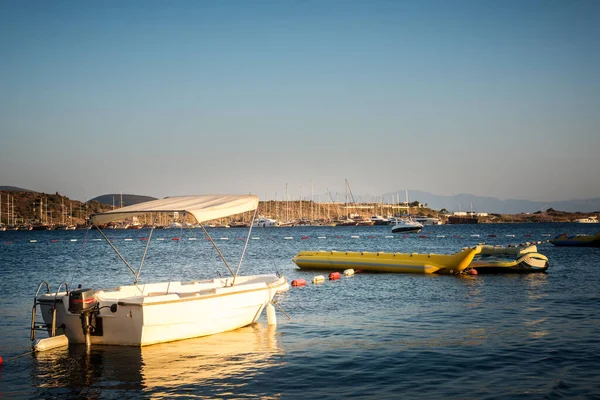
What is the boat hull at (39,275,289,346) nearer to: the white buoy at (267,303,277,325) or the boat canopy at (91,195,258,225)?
the white buoy at (267,303,277,325)

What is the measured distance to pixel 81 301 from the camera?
15391 millimetres

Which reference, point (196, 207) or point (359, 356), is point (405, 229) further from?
point (359, 356)

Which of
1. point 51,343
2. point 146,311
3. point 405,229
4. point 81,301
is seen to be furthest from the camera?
point 405,229

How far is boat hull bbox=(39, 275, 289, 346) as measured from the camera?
1539cm

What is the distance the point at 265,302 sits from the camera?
1905 centimetres

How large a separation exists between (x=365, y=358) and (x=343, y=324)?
15.9 ft

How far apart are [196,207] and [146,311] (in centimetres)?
364

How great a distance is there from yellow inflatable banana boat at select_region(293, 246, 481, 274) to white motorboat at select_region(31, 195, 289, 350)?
19166 millimetres

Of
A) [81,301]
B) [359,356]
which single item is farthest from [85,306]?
[359,356]

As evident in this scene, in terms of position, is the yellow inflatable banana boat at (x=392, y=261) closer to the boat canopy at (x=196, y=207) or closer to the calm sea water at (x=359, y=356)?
the calm sea water at (x=359, y=356)

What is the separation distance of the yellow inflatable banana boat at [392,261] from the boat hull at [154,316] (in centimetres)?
1985

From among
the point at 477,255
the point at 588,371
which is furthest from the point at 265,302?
the point at 477,255

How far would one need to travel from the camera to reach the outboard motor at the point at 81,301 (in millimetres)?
15398

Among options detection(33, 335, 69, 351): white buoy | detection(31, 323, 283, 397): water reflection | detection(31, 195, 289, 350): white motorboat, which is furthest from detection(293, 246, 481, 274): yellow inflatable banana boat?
detection(33, 335, 69, 351): white buoy
